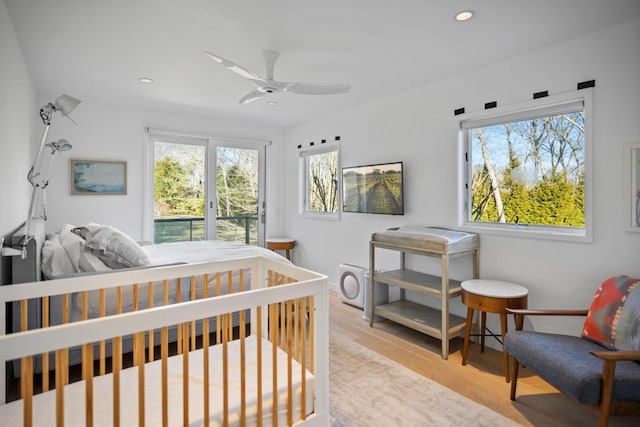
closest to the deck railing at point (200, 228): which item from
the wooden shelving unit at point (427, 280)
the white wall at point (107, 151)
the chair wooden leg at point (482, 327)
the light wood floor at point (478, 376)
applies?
the white wall at point (107, 151)

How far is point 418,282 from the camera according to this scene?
3.14 m

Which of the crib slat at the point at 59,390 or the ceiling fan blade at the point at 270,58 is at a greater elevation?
the ceiling fan blade at the point at 270,58

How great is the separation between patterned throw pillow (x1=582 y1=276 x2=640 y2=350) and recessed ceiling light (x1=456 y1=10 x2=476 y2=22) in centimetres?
184

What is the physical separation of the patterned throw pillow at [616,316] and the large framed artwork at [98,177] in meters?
4.78

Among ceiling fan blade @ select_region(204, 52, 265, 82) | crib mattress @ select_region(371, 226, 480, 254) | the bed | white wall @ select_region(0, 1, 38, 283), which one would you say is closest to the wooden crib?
the bed

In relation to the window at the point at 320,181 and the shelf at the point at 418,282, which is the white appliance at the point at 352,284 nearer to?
the shelf at the point at 418,282

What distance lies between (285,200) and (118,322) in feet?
15.4

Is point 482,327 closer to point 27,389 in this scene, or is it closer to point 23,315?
point 27,389

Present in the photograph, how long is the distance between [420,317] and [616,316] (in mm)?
1471

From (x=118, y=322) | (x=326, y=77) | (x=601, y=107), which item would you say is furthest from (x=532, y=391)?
(x=326, y=77)

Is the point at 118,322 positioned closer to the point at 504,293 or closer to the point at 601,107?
the point at 504,293

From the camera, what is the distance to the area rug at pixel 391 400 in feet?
6.50

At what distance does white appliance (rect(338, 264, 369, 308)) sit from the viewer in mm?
3924

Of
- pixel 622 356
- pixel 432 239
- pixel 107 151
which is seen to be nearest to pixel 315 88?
pixel 432 239
